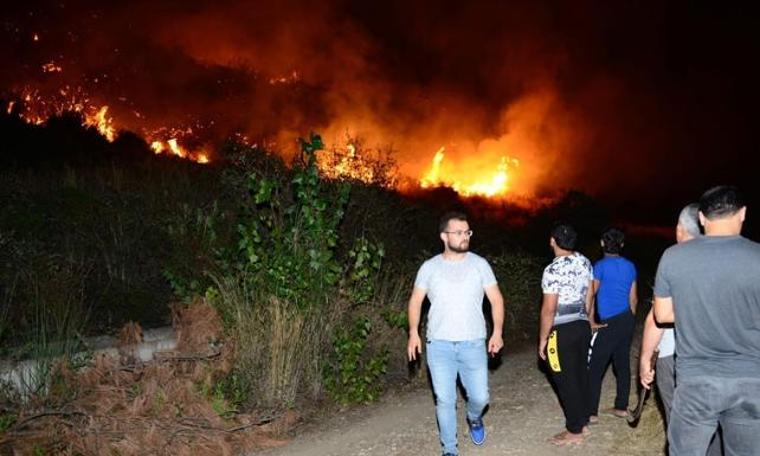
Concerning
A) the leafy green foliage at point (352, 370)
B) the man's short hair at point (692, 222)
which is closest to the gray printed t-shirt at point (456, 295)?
the man's short hair at point (692, 222)

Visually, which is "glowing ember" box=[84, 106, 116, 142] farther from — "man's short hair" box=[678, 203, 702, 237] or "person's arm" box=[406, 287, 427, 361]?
"man's short hair" box=[678, 203, 702, 237]

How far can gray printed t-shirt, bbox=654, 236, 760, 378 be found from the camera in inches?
144

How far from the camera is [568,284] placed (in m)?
5.61

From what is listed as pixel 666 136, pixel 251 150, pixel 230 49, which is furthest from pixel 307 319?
pixel 666 136

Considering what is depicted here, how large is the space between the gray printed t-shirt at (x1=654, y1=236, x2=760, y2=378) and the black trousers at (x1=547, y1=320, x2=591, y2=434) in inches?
70.2

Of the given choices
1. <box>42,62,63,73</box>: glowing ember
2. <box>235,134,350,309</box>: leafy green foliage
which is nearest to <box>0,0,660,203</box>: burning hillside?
<box>42,62,63,73</box>: glowing ember

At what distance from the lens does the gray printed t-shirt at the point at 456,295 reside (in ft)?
17.5

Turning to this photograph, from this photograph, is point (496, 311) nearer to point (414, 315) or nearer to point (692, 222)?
point (414, 315)

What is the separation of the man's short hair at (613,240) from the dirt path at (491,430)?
1518 millimetres

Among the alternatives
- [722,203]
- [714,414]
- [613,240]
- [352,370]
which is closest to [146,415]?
[352,370]

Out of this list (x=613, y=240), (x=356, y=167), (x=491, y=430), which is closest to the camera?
(x=613, y=240)

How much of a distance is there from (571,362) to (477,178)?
20369 mm

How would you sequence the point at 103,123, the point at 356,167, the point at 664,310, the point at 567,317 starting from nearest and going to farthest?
1. the point at 664,310
2. the point at 567,317
3. the point at 356,167
4. the point at 103,123

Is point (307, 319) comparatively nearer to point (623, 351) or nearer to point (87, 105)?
point (623, 351)
